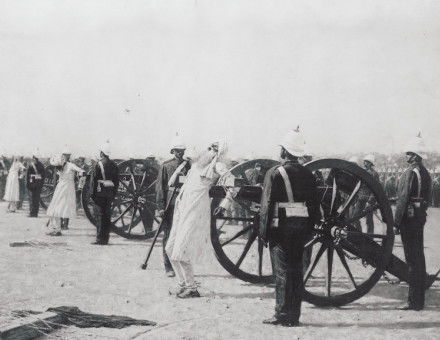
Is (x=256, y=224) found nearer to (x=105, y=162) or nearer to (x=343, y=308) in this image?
(x=343, y=308)

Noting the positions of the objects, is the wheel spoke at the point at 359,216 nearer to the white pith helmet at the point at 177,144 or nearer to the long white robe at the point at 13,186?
the white pith helmet at the point at 177,144

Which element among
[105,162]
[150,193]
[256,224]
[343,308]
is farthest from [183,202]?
[150,193]

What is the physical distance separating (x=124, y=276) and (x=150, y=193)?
454 cm

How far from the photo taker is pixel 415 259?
620 centimetres

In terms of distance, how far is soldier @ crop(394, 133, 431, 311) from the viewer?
6.13 meters

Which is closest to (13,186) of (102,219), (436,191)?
(102,219)

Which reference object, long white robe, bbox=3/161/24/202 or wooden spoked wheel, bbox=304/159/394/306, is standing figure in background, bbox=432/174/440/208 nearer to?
long white robe, bbox=3/161/24/202

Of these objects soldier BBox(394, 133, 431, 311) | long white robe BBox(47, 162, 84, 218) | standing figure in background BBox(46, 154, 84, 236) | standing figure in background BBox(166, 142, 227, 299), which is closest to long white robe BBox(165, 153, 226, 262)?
standing figure in background BBox(166, 142, 227, 299)

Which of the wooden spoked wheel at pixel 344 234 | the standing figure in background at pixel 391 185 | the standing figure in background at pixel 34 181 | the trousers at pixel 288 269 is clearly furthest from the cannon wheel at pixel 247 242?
the standing figure in background at pixel 391 185

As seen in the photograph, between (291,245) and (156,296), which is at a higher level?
(291,245)

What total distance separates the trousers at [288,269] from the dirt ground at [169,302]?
0.20m

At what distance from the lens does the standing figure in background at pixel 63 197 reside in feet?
39.1

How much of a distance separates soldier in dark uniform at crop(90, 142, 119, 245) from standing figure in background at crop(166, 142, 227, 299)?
4.27m

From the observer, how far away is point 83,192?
12.0 metres
